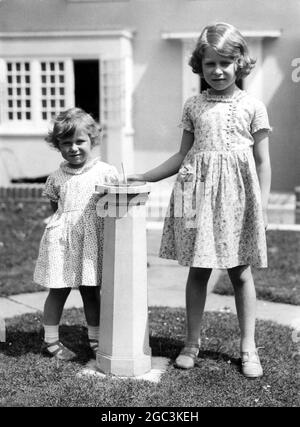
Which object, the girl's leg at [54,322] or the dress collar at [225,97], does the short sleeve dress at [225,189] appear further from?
the girl's leg at [54,322]

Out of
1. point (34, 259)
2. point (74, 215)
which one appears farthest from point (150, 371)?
point (34, 259)

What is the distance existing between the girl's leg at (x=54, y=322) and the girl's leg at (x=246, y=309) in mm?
883

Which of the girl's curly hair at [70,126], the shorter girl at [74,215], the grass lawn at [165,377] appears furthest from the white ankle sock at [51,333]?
the girl's curly hair at [70,126]

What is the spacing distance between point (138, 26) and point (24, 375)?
817cm

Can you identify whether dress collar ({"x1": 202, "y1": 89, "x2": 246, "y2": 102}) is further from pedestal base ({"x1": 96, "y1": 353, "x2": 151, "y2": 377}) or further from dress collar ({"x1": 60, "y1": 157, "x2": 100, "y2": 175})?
pedestal base ({"x1": 96, "y1": 353, "x2": 151, "y2": 377})

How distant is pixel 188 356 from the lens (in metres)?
3.37

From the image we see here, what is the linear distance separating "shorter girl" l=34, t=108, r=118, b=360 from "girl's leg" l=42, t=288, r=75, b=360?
0.23ft

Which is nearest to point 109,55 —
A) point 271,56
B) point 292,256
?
point 271,56

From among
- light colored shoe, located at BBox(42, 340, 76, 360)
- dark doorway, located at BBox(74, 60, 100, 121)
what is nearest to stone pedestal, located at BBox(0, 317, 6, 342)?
light colored shoe, located at BBox(42, 340, 76, 360)

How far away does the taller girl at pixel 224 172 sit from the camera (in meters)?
3.14

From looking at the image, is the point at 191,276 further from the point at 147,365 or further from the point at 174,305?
the point at 174,305

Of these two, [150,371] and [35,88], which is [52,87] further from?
[150,371]

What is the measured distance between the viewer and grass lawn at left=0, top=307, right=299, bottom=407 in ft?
9.62

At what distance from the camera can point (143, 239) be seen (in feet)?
10.4
